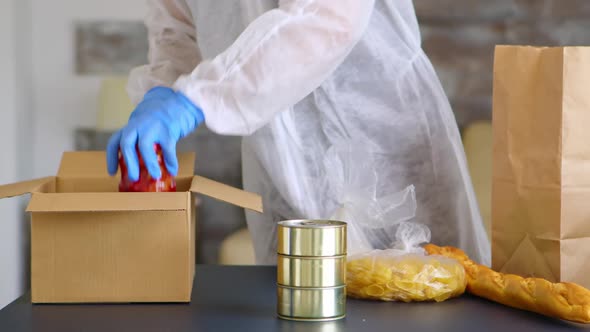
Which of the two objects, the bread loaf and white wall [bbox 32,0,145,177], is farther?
white wall [bbox 32,0,145,177]

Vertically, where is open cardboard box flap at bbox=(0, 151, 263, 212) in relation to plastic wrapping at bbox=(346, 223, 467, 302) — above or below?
above

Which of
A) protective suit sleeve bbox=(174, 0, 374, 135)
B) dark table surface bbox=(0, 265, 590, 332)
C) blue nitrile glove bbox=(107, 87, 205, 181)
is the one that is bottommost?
dark table surface bbox=(0, 265, 590, 332)

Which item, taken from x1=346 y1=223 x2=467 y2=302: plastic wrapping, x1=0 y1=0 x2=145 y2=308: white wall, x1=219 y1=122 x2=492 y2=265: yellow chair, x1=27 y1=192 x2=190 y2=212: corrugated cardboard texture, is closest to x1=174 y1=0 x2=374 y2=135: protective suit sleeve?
x1=27 y1=192 x2=190 y2=212: corrugated cardboard texture

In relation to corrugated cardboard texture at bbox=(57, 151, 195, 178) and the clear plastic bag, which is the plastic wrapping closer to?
the clear plastic bag

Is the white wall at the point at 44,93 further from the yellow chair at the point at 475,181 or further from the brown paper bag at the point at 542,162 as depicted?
the brown paper bag at the point at 542,162

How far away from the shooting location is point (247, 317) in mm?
934

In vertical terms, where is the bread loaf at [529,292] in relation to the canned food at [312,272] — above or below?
below

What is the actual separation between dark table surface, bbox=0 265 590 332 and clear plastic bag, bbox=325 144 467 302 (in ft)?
0.07

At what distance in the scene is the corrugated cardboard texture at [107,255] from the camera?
3.22 feet

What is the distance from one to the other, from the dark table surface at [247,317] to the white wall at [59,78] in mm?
2710

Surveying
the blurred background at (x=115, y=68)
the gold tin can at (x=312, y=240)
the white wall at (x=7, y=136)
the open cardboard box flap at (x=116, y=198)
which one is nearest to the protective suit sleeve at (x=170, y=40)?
the open cardboard box flap at (x=116, y=198)

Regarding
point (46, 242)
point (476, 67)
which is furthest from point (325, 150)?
point (476, 67)

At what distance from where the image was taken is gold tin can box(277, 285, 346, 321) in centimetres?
91

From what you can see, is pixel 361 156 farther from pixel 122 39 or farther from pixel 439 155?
pixel 122 39
